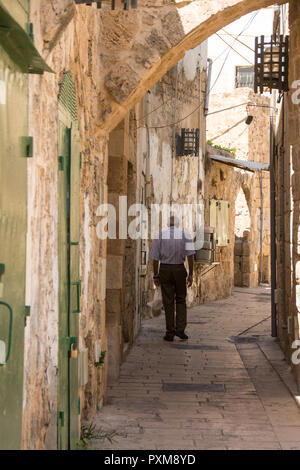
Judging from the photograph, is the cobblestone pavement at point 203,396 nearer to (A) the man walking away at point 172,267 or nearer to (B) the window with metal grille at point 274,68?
(A) the man walking away at point 172,267

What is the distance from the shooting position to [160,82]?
10172mm

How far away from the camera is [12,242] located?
2170 millimetres

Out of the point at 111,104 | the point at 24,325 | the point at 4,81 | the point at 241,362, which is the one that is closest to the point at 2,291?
the point at 24,325

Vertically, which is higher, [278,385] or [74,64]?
[74,64]

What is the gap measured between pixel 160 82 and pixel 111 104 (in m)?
5.72

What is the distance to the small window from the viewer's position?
75.4 feet

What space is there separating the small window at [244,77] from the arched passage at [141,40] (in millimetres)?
18882

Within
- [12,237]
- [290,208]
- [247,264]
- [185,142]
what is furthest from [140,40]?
[247,264]

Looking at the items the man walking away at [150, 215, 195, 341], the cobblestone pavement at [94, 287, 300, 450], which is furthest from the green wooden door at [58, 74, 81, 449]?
the man walking away at [150, 215, 195, 341]

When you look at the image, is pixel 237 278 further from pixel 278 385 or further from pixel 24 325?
pixel 24 325

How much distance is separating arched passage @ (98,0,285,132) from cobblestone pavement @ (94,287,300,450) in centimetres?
225

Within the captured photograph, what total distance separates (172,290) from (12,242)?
18.8 feet

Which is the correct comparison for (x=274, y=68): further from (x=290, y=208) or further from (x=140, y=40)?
(x=140, y=40)
